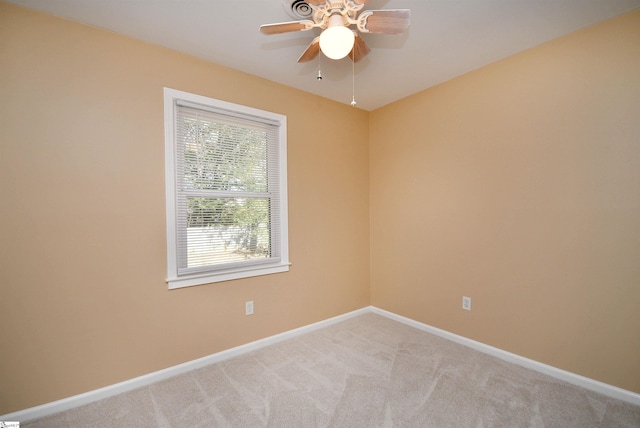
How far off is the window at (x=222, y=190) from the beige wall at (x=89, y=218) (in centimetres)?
9

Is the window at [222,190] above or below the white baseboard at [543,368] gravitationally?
above

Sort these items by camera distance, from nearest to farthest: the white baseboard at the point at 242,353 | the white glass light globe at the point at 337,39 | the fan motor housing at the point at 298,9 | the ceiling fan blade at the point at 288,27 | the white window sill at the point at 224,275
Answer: the white glass light globe at the point at 337,39, the ceiling fan blade at the point at 288,27, the fan motor housing at the point at 298,9, the white baseboard at the point at 242,353, the white window sill at the point at 224,275

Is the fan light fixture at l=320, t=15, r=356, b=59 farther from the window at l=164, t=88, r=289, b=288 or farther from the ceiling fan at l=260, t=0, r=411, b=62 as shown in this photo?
the window at l=164, t=88, r=289, b=288

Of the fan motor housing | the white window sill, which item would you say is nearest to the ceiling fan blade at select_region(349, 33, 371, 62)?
the fan motor housing

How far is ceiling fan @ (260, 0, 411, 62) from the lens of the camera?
140 cm

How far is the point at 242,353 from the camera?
2.54 m

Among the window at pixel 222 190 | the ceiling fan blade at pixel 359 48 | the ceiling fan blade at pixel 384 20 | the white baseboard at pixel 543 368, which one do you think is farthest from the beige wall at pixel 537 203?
the window at pixel 222 190

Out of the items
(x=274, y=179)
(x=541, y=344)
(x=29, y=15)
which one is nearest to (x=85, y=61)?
(x=29, y=15)

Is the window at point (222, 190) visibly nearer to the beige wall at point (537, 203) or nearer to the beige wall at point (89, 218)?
the beige wall at point (89, 218)

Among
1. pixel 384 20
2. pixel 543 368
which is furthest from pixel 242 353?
pixel 384 20

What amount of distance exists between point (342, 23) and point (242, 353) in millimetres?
2682

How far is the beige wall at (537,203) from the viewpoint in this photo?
6.09 feet

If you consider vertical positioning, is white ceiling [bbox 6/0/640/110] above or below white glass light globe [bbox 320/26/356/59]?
above

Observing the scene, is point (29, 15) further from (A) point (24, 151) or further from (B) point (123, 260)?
(B) point (123, 260)
